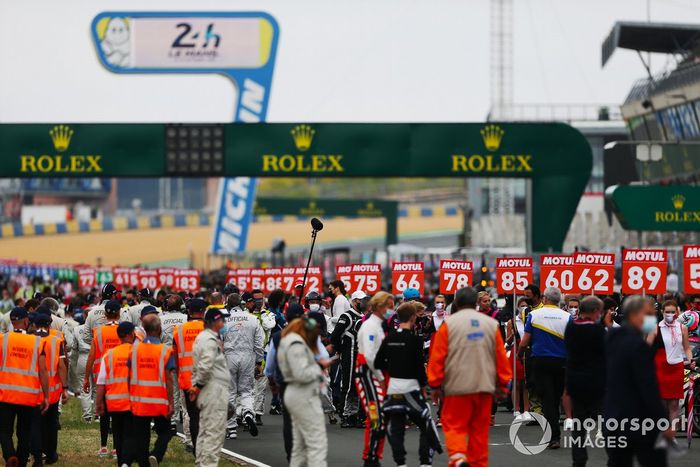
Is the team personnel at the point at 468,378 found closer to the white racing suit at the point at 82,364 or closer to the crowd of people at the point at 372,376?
the crowd of people at the point at 372,376

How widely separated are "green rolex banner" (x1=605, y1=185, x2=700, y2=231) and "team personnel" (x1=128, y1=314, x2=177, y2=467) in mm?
20941

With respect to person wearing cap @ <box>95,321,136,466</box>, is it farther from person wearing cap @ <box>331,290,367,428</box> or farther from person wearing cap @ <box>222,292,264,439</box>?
person wearing cap @ <box>331,290,367,428</box>

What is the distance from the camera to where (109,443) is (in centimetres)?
1705

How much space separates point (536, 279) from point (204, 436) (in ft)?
66.4

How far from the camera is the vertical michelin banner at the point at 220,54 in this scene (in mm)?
59062

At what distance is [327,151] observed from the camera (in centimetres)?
3544

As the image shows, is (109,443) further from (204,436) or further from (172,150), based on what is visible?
(172,150)

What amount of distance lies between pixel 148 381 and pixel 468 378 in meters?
3.03

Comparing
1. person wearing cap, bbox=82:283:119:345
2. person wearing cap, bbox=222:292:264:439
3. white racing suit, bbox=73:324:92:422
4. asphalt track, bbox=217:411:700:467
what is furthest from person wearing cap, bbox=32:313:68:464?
white racing suit, bbox=73:324:92:422

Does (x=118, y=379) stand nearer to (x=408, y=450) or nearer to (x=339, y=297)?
(x=408, y=450)

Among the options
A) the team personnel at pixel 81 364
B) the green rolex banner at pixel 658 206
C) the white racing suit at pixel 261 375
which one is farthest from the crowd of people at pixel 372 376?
the green rolex banner at pixel 658 206

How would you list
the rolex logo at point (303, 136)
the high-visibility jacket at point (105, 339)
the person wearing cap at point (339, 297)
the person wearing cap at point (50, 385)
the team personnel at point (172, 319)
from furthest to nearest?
the rolex logo at point (303, 136), the person wearing cap at point (339, 297), the team personnel at point (172, 319), the high-visibility jacket at point (105, 339), the person wearing cap at point (50, 385)

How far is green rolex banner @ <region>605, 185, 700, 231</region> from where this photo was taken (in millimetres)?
33250

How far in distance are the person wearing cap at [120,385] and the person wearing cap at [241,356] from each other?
411cm
